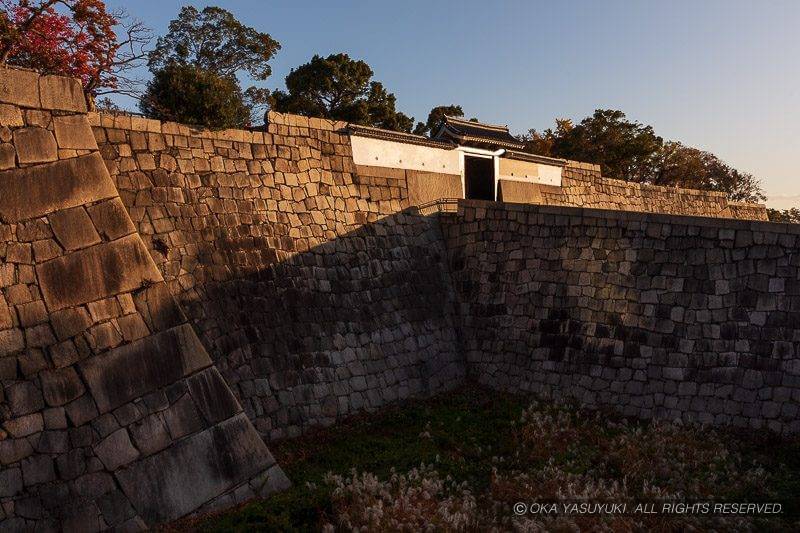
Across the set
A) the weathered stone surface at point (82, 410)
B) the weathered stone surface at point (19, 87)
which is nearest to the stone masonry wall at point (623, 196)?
the weathered stone surface at point (19, 87)

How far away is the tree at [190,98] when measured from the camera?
1045 cm

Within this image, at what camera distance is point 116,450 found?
6855 millimetres

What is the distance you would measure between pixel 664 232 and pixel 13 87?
1180 cm

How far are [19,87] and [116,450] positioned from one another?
4798mm

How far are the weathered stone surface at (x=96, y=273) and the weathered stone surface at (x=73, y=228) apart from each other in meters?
0.12

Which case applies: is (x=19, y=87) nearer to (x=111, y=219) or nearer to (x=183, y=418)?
(x=111, y=219)

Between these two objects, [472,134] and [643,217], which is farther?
[472,134]

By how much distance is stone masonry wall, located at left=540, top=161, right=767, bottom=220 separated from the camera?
750 inches

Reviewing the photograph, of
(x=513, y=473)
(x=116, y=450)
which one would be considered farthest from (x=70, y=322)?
(x=513, y=473)

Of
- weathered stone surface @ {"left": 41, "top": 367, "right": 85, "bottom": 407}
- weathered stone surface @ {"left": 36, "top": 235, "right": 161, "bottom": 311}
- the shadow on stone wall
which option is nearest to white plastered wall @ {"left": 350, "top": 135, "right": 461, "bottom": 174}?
the shadow on stone wall

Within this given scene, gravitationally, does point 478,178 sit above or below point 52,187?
above

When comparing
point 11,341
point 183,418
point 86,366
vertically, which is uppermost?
point 11,341

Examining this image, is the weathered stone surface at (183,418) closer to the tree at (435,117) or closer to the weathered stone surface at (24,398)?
the weathered stone surface at (24,398)

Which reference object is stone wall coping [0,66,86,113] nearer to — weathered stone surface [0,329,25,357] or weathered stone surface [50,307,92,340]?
weathered stone surface [50,307,92,340]
